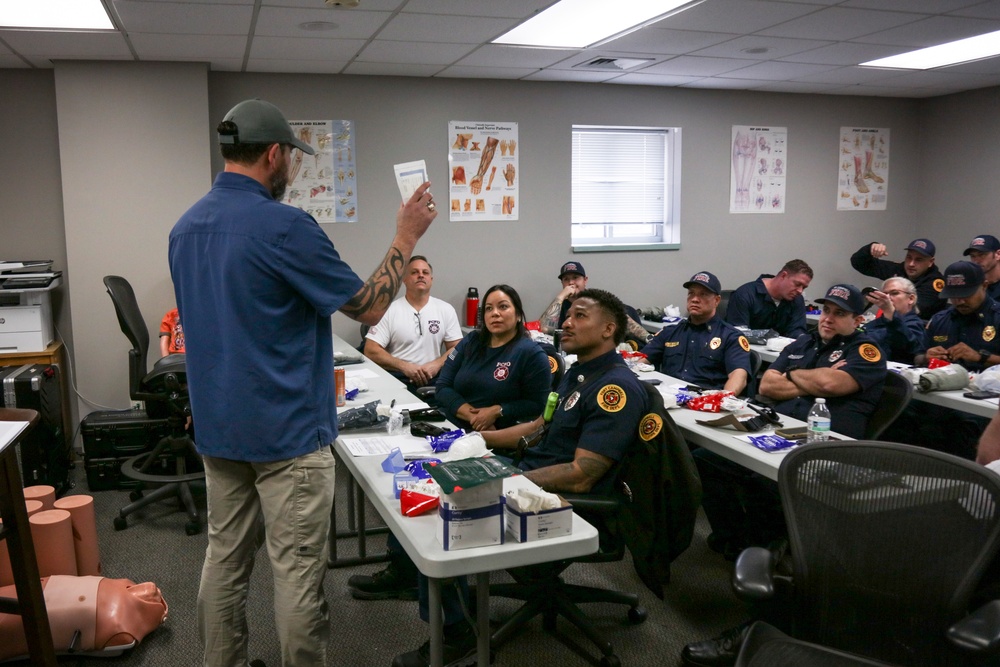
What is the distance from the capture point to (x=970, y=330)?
165 inches

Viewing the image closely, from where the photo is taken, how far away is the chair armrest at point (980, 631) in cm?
147

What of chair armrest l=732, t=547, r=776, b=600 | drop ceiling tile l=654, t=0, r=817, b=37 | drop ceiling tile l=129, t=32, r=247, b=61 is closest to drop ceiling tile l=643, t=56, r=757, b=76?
drop ceiling tile l=654, t=0, r=817, b=37

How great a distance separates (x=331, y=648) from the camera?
8.34 feet

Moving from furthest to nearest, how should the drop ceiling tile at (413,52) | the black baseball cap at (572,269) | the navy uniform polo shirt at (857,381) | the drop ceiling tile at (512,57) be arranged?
1. the black baseball cap at (572,269)
2. the drop ceiling tile at (512,57)
3. the drop ceiling tile at (413,52)
4. the navy uniform polo shirt at (857,381)

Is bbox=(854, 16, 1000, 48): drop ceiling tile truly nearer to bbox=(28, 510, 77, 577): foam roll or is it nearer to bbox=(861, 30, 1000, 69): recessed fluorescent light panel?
bbox=(861, 30, 1000, 69): recessed fluorescent light panel

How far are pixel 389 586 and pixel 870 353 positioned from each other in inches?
83.7

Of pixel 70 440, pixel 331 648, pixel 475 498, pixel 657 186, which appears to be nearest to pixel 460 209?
pixel 657 186

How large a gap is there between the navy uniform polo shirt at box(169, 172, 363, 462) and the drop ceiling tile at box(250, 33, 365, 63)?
8.93 feet

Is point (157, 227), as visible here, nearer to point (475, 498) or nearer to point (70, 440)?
point (70, 440)

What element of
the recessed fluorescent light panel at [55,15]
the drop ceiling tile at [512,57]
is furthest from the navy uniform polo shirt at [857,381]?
the recessed fluorescent light panel at [55,15]

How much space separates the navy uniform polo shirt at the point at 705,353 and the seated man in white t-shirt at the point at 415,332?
1298mm

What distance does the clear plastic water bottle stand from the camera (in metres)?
2.61

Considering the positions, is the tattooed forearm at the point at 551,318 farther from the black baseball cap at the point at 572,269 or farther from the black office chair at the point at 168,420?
the black office chair at the point at 168,420

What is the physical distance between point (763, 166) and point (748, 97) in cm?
59
